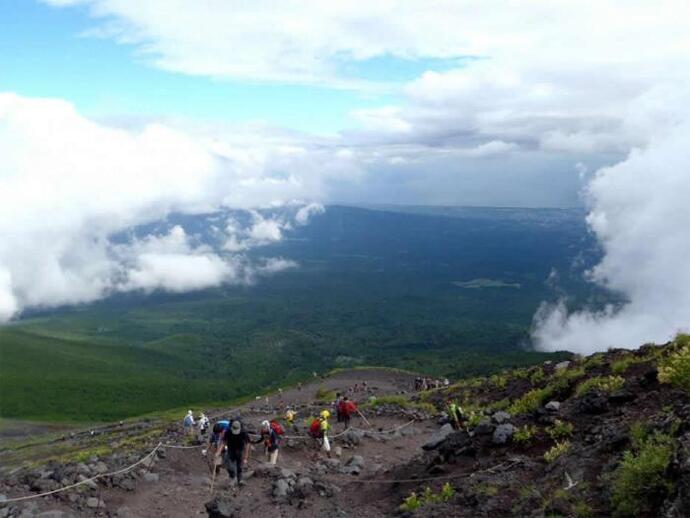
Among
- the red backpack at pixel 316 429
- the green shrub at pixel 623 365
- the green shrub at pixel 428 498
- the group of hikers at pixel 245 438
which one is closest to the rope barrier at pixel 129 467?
the group of hikers at pixel 245 438

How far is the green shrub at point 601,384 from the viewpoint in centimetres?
1710

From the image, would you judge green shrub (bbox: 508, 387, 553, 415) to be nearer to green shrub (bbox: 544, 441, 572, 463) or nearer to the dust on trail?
the dust on trail

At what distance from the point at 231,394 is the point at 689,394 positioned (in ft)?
484

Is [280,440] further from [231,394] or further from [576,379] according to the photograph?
[231,394]

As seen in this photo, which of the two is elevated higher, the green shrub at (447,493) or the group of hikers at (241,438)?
the green shrub at (447,493)

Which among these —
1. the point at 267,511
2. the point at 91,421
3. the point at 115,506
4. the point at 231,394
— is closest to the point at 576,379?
the point at 267,511

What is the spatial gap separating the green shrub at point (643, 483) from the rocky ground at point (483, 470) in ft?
0.07

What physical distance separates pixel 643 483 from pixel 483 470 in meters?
5.56

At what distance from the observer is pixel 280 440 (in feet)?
84.0

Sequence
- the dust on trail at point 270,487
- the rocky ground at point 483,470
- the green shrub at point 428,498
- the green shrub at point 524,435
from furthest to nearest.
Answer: the dust on trail at point 270,487 < the green shrub at point 524,435 < the green shrub at point 428,498 < the rocky ground at point 483,470

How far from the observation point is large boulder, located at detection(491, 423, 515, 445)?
1596cm

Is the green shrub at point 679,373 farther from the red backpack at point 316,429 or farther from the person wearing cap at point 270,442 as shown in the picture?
the red backpack at point 316,429

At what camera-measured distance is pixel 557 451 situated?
45.2ft

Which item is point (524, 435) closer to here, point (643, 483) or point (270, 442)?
point (643, 483)
